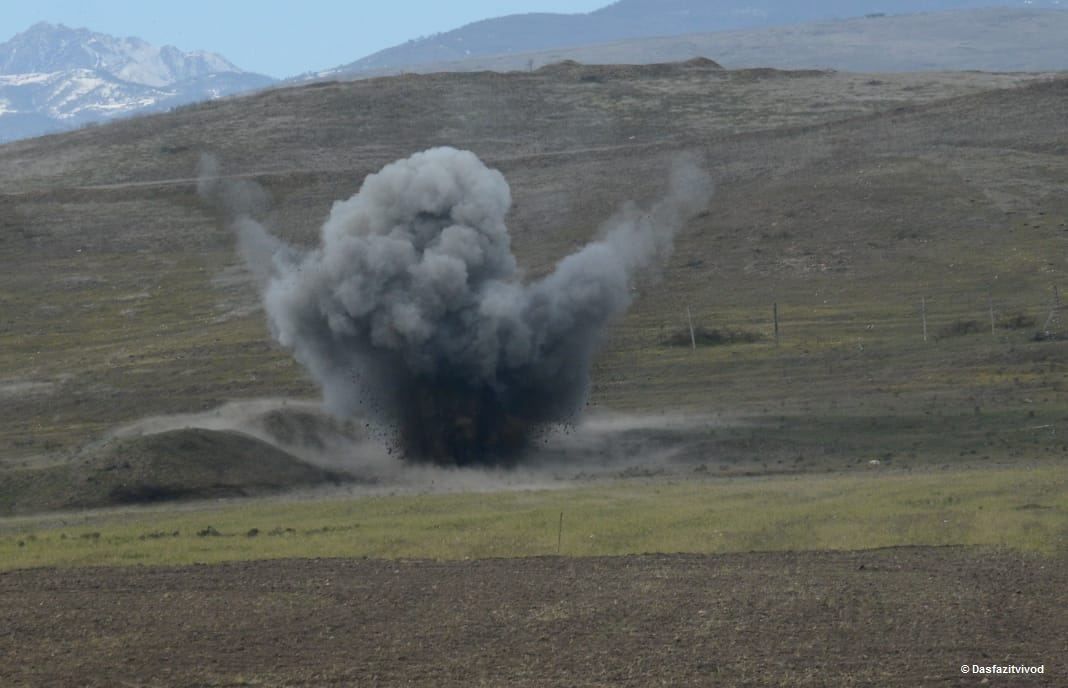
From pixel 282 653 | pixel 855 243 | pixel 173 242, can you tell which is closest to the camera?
pixel 282 653

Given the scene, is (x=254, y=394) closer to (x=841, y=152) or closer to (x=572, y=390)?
(x=572, y=390)

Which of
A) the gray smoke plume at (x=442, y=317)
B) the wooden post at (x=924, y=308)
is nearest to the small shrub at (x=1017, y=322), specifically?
the wooden post at (x=924, y=308)

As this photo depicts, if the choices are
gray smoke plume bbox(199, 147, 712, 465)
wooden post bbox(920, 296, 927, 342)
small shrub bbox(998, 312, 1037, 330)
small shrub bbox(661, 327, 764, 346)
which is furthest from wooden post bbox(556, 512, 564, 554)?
small shrub bbox(998, 312, 1037, 330)

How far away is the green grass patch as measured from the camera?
1380 inches

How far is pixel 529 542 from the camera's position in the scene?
36.2 m

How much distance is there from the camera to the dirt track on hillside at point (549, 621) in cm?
2527

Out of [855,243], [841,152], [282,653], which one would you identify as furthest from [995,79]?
[282,653]

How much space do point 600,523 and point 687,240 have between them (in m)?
55.6

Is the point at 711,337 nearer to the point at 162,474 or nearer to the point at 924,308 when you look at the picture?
the point at 924,308

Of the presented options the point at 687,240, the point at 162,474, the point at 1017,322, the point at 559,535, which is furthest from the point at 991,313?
the point at 559,535

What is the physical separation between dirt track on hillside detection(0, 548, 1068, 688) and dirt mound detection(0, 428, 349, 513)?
1225 cm

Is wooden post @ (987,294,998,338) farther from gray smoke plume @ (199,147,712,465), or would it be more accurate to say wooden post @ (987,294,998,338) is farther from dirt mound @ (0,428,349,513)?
dirt mound @ (0,428,349,513)

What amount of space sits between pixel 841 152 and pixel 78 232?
48415 mm

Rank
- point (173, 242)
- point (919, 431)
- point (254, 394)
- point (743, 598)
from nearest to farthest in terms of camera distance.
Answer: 1. point (743, 598)
2. point (919, 431)
3. point (254, 394)
4. point (173, 242)
